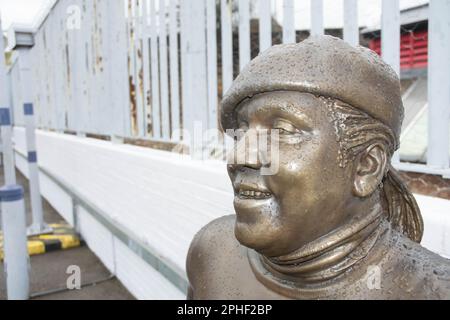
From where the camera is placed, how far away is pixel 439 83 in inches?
57.7

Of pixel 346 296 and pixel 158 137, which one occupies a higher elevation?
pixel 158 137

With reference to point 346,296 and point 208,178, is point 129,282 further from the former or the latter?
point 346,296

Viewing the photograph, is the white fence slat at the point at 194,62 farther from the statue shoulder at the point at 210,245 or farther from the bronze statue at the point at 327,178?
the bronze statue at the point at 327,178

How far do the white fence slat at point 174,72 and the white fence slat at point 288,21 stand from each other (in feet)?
3.83

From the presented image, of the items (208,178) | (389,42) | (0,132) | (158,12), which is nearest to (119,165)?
(0,132)

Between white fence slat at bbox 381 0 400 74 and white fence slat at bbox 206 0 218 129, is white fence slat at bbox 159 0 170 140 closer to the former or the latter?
white fence slat at bbox 206 0 218 129

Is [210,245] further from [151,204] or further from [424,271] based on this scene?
[151,204]

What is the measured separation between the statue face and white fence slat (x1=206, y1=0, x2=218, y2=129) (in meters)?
1.56

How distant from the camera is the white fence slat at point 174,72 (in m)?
2.94

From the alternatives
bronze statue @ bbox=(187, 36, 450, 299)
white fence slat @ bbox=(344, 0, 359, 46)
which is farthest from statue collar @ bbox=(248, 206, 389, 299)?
white fence slat @ bbox=(344, 0, 359, 46)

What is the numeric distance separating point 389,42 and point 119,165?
2.68 metres
